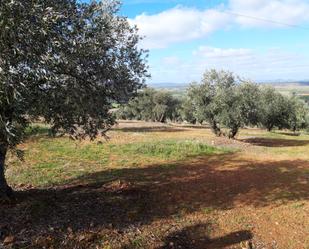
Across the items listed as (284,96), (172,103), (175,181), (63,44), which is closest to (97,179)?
(175,181)

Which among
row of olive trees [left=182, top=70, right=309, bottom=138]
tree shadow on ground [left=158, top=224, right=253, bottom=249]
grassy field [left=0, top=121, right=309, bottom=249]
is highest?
row of olive trees [left=182, top=70, right=309, bottom=138]

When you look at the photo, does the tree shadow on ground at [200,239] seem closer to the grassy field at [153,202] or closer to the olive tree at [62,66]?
the grassy field at [153,202]

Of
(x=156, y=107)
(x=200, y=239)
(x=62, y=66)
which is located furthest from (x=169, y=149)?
(x=156, y=107)

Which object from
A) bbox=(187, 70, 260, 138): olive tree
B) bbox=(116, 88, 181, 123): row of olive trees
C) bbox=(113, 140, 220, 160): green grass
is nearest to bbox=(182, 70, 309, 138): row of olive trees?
bbox=(187, 70, 260, 138): olive tree

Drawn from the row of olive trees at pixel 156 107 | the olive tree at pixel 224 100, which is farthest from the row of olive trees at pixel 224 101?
the row of olive trees at pixel 156 107

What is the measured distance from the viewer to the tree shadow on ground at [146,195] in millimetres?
11492

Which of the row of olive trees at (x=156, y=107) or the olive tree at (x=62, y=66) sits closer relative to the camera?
the olive tree at (x=62, y=66)

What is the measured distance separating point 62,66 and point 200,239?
6117 mm

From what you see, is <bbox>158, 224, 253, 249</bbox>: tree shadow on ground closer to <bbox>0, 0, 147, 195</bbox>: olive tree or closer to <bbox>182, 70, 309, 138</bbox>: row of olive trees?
<bbox>0, 0, 147, 195</bbox>: olive tree

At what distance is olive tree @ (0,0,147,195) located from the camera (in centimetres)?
889

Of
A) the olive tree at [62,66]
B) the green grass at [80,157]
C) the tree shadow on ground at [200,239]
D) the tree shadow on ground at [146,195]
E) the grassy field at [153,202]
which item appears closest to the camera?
the olive tree at [62,66]

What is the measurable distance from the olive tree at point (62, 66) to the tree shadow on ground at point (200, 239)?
14.5ft

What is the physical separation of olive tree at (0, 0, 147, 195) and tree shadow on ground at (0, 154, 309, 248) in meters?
2.11

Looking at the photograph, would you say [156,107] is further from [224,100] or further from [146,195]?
[146,195]
